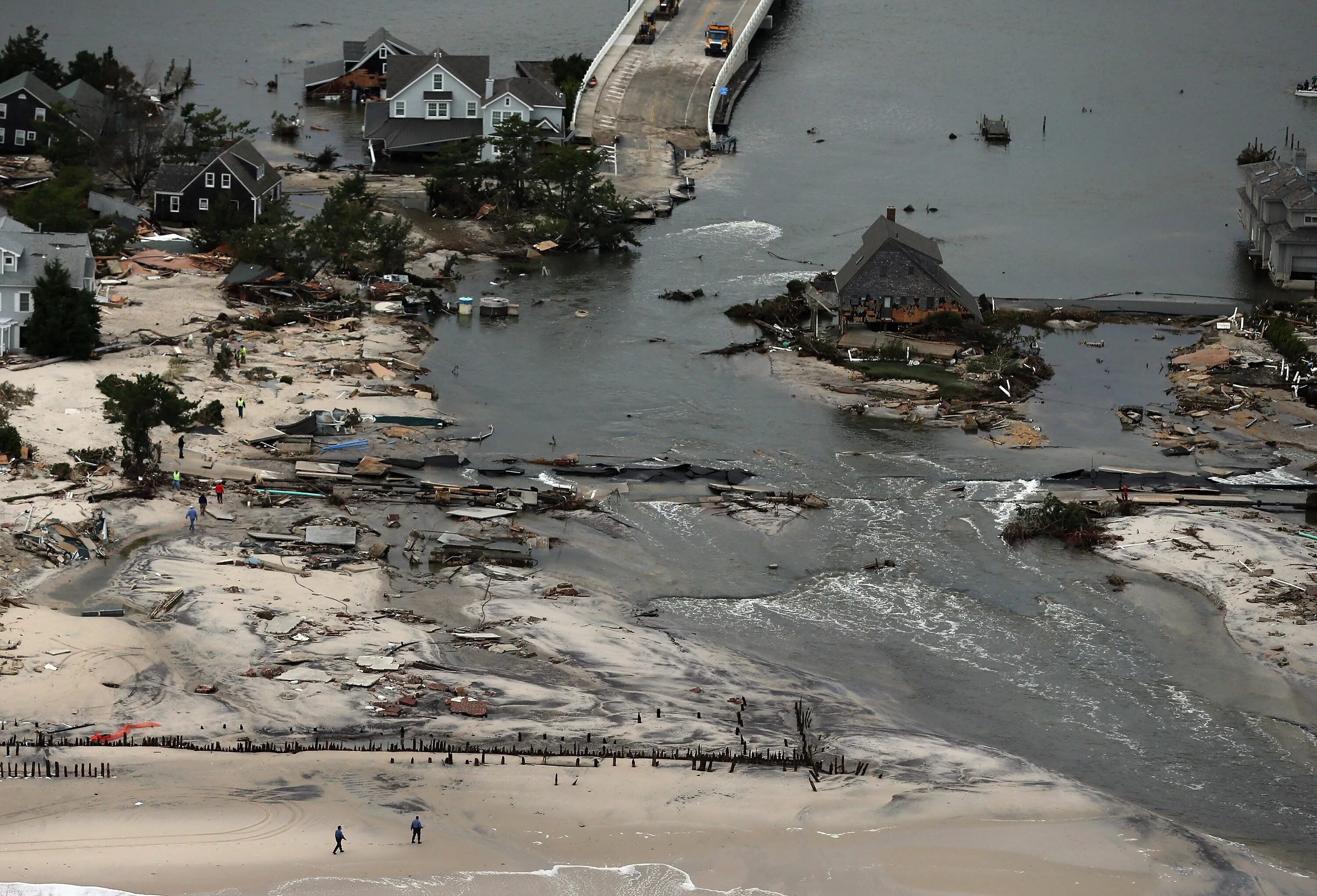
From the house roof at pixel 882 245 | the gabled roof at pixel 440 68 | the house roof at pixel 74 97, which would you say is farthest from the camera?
A: the gabled roof at pixel 440 68

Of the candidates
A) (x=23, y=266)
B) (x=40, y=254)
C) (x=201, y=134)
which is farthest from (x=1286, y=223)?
(x=23, y=266)

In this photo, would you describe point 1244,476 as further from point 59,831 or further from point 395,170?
point 395,170

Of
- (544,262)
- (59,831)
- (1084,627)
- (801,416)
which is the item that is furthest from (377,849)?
(544,262)

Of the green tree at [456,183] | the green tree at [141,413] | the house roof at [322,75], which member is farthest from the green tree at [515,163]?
the green tree at [141,413]

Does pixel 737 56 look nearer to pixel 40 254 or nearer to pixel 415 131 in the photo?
pixel 415 131

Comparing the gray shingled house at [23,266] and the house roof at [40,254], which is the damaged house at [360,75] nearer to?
the house roof at [40,254]
